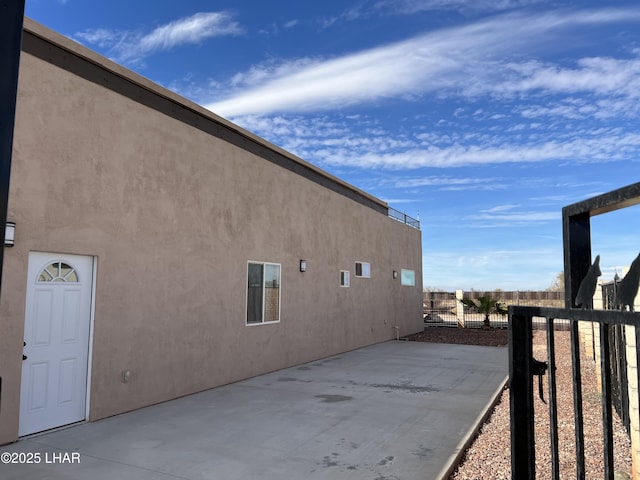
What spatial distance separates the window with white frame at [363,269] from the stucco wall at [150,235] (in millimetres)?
3173

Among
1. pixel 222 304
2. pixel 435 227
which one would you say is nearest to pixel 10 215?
pixel 222 304

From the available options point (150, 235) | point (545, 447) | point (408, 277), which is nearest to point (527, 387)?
point (545, 447)

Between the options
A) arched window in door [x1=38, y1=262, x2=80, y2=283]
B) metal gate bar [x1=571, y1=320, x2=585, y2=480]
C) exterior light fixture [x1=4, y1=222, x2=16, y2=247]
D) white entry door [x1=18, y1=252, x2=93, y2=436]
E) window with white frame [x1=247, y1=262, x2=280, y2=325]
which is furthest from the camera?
window with white frame [x1=247, y1=262, x2=280, y2=325]

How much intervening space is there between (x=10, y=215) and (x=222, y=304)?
3900 mm

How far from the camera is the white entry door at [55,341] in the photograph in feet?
17.4

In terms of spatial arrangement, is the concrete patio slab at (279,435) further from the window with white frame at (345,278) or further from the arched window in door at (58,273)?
the window with white frame at (345,278)

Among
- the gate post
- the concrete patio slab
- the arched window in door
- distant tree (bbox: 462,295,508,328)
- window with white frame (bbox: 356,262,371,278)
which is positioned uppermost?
window with white frame (bbox: 356,262,371,278)

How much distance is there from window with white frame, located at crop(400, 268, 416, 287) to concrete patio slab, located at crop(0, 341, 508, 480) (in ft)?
30.1

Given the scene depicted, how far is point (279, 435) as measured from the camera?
546cm

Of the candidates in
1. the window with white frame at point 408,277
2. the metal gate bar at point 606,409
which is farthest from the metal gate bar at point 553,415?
the window with white frame at point 408,277

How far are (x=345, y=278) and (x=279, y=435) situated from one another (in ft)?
26.3

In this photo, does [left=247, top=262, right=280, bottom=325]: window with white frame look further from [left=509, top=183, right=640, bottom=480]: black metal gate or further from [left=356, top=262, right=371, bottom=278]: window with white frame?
[left=509, top=183, right=640, bottom=480]: black metal gate

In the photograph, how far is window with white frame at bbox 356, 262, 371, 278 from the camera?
14133 mm

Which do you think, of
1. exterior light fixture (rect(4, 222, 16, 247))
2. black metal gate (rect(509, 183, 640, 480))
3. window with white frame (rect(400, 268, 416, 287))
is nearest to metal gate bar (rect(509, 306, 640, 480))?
black metal gate (rect(509, 183, 640, 480))
